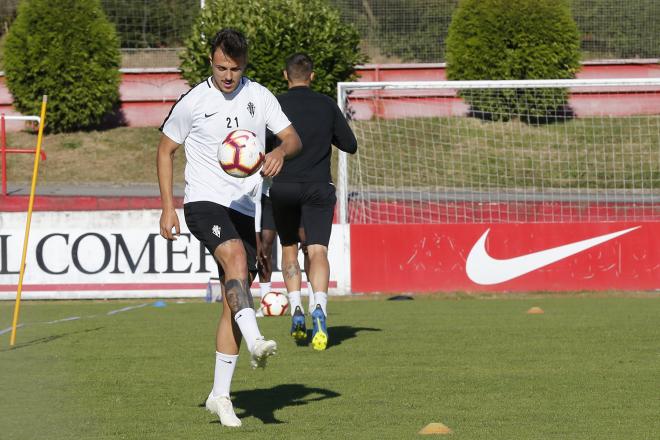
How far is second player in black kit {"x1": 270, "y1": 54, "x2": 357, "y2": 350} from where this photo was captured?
8844mm

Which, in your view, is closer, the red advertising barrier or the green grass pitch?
the green grass pitch

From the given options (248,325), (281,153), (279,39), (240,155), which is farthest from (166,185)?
(279,39)

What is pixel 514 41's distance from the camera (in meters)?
24.2

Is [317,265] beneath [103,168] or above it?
beneath

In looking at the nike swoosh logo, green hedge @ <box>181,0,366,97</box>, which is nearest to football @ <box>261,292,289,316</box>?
the nike swoosh logo

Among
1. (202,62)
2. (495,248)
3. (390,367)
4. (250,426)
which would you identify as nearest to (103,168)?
(202,62)

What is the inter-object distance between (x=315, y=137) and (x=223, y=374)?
346cm

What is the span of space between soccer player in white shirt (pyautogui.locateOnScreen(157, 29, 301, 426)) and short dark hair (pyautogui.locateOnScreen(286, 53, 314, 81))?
9.76 feet

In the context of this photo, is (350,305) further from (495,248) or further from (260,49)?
(260,49)

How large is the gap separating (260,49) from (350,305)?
1148cm

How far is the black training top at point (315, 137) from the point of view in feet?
29.2

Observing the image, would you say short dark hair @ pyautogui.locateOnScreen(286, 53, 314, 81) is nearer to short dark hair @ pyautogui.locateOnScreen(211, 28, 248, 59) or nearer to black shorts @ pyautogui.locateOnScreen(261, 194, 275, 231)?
black shorts @ pyautogui.locateOnScreen(261, 194, 275, 231)

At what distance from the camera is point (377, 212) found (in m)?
16.7

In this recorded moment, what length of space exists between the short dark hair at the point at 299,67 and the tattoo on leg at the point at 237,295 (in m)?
3.68
